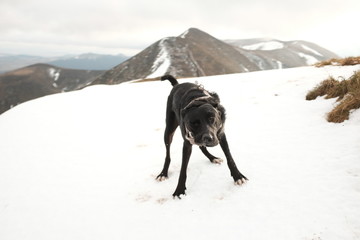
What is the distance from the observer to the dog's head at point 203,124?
354 centimetres


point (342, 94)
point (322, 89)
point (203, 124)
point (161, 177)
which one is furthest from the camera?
point (322, 89)

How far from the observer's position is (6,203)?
538 centimetres

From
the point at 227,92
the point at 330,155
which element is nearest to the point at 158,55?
the point at 227,92

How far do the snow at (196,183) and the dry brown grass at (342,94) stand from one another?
9.2 inches

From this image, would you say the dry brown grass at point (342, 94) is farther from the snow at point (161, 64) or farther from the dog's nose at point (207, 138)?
the snow at point (161, 64)

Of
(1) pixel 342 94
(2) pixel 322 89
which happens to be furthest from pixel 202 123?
(2) pixel 322 89

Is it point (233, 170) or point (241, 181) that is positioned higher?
point (233, 170)

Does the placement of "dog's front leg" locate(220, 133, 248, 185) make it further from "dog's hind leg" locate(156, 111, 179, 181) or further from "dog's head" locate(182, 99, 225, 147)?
"dog's hind leg" locate(156, 111, 179, 181)

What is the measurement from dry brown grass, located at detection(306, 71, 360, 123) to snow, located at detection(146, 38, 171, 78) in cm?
10575

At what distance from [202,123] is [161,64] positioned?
422ft

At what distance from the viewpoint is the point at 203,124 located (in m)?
3.68

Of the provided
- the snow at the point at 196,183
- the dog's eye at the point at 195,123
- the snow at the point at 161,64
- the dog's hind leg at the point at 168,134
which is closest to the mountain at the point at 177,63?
the snow at the point at 161,64

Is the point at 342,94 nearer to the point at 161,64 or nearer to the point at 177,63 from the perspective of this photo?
the point at 177,63

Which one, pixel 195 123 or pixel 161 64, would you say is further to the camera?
pixel 161 64
